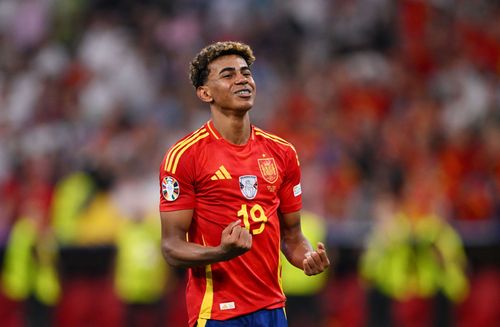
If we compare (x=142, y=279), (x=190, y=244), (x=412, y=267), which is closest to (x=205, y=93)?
(x=190, y=244)

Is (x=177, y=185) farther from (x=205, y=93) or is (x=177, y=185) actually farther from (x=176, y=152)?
(x=205, y=93)

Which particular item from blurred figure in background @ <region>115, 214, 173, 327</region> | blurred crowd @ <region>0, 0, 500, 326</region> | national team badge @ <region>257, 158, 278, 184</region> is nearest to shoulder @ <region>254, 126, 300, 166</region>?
national team badge @ <region>257, 158, 278, 184</region>

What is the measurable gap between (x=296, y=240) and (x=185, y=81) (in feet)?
26.0

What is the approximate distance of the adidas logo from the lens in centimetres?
577

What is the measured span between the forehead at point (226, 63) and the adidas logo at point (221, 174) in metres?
0.50

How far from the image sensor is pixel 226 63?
589 centimetres

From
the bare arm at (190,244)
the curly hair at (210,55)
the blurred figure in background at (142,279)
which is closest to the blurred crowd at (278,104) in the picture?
the blurred figure in background at (142,279)

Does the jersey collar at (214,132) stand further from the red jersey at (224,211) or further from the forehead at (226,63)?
the forehead at (226,63)

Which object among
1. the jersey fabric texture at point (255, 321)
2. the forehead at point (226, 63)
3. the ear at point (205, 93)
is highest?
the forehead at point (226, 63)

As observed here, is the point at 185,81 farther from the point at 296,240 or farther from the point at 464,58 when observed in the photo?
the point at 296,240

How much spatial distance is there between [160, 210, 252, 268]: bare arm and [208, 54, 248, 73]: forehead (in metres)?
0.75

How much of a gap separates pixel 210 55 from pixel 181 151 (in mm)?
524

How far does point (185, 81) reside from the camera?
1389 cm

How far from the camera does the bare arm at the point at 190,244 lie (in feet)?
17.6
